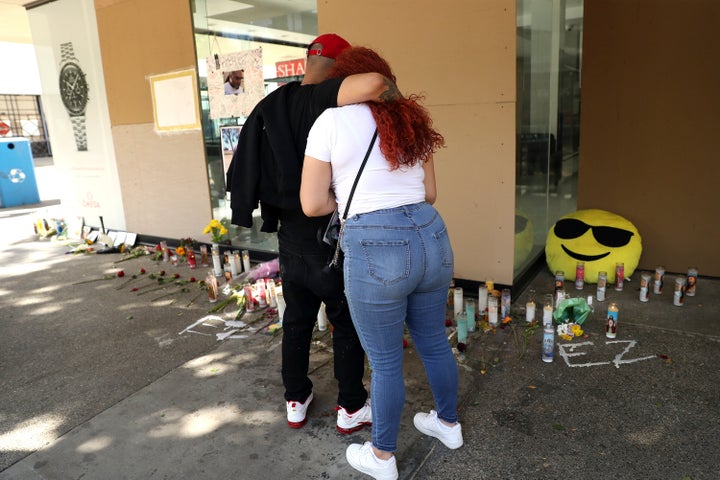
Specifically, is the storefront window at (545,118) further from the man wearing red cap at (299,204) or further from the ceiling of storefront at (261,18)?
the man wearing red cap at (299,204)

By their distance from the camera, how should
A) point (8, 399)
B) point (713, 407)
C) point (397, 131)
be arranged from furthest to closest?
point (8, 399)
point (713, 407)
point (397, 131)

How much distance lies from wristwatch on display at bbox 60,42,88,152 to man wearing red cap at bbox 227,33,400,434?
18.2 feet

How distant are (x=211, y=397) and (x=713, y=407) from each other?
8.76 ft

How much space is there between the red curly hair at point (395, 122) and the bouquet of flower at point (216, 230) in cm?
398

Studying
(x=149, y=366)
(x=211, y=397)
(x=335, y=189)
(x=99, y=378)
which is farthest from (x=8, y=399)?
(x=335, y=189)

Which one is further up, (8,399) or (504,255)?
(504,255)

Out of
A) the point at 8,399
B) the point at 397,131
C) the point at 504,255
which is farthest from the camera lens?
the point at 504,255

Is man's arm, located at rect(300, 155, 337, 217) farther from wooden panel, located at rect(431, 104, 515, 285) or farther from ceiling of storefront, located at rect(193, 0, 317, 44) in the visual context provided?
ceiling of storefront, located at rect(193, 0, 317, 44)

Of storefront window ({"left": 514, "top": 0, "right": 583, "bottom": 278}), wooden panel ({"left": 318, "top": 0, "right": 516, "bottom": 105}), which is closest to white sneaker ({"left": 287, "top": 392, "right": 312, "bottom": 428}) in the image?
storefront window ({"left": 514, "top": 0, "right": 583, "bottom": 278})

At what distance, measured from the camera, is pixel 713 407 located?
107 inches

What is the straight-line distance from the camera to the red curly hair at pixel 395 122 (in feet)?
6.28

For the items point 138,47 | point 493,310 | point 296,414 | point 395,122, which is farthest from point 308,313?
point 138,47

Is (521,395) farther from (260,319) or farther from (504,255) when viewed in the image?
(260,319)

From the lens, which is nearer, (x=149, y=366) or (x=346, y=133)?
(x=346, y=133)
